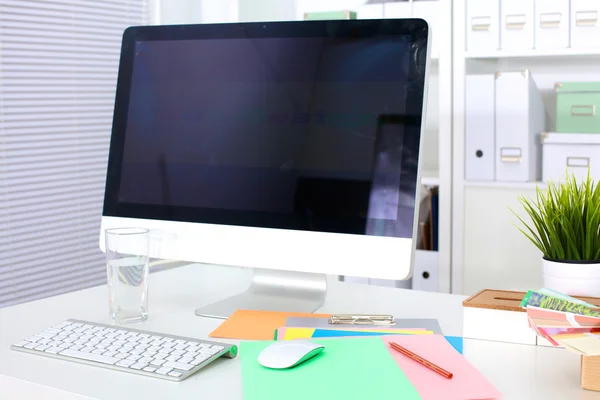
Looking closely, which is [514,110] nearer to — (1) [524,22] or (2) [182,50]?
(1) [524,22]

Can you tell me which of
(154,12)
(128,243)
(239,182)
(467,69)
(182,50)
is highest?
(154,12)

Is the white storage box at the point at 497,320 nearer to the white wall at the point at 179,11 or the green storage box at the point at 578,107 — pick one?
the green storage box at the point at 578,107

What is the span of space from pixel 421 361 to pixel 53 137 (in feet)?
6.39

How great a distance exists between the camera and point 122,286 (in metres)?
1.21

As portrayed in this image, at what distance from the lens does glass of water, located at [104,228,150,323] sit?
1.20 metres

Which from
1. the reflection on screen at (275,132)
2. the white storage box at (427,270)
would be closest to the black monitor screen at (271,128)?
the reflection on screen at (275,132)

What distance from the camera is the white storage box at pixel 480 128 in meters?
2.34

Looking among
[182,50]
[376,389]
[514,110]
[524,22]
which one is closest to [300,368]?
[376,389]

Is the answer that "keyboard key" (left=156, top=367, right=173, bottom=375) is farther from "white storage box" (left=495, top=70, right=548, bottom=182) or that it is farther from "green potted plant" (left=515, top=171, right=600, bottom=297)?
"white storage box" (left=495, top=70, right=548, bottom=182)

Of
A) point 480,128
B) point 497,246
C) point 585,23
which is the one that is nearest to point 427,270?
point 497,246

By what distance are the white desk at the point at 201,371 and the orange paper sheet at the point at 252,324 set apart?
0.10 ft

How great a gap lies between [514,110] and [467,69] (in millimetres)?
238

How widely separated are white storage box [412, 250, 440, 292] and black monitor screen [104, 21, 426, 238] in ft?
4.56

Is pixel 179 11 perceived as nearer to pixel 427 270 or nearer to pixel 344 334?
pixel 427 270
